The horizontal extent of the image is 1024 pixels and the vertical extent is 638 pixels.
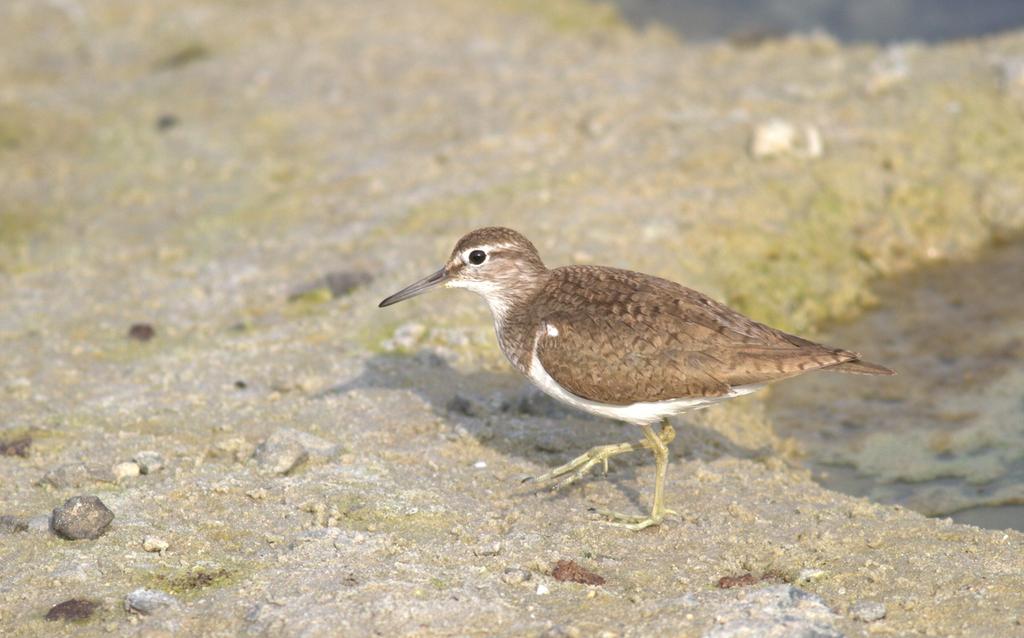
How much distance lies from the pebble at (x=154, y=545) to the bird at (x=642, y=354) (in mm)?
2054

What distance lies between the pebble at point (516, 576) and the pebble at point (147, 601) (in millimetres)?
1504

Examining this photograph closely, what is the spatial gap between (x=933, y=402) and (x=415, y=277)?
3.81m

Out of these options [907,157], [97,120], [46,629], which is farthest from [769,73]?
[46,629]

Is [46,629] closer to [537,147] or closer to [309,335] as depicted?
[309,335]

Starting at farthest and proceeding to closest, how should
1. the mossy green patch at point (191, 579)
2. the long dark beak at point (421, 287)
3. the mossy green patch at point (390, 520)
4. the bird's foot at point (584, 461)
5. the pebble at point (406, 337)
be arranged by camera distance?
the pebble at point (406, 337) < the long dark beak at point (421, 287) < the bird's foot at point (584, 461) < the mossy green patch at point (390, 520) < the mossy green patch at point (191, 579)

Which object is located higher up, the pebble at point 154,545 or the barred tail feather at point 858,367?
the barred tail feather at point 858,367

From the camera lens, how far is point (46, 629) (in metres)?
5.51

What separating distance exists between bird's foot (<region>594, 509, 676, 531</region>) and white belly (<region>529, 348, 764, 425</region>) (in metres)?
0.49

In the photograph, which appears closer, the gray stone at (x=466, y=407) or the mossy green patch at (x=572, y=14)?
the gray stone at (x=466, y=407)

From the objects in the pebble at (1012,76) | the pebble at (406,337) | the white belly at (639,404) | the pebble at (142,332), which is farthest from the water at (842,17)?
the white belly at (639,404)

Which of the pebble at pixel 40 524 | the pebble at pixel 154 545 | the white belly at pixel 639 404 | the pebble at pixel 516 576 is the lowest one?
the pebble at pixel 40 524

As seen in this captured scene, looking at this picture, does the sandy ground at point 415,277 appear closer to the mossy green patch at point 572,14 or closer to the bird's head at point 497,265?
the mossy green patch at point 572,14

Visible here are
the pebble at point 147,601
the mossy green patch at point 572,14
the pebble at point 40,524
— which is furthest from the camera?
the mossy green patch at point 572,14

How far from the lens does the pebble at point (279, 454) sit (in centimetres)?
697
